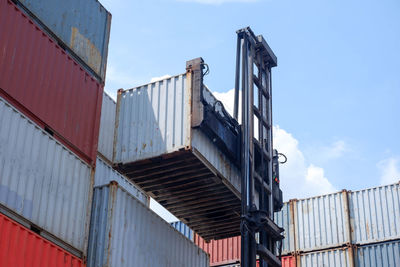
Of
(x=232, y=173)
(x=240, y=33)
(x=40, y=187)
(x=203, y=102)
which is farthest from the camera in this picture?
(x=240, y=33)

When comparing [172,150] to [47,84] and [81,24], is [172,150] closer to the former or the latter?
[47,84]

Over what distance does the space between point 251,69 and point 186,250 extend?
5.79 meters

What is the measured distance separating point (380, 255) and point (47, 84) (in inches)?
580

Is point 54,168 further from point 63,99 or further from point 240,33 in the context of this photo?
point 240,33

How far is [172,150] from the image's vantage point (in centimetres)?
1805

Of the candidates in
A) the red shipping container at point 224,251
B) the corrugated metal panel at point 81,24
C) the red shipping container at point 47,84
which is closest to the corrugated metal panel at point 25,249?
the red shipping container at point 47,84

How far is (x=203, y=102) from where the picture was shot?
18516 mm

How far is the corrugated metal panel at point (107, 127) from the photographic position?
79.8 ft

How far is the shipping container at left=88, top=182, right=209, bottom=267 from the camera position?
1628cm

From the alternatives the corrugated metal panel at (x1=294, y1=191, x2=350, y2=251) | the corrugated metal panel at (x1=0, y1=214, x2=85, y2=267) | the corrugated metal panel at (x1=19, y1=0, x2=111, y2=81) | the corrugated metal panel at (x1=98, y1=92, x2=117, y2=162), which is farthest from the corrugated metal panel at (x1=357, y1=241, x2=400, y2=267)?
the corrugated metal panel at (x1=0, y1=214, x2=85, y2=267)

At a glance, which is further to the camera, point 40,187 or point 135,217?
point 135,217

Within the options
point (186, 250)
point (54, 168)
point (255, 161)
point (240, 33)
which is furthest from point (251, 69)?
point (54, 168)

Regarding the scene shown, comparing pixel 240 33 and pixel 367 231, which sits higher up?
pixel 240 33

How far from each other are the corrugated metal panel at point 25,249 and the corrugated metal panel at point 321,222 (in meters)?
14.2
